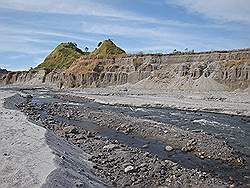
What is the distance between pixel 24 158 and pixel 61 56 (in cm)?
14691

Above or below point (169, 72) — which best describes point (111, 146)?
below

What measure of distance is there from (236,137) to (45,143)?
12.1 meters

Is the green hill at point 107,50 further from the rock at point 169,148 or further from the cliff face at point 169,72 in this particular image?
the rock at point 169,148

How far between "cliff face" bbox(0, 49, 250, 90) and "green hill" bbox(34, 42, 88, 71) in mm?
40852

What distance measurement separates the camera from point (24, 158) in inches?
483

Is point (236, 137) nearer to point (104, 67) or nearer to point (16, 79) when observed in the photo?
point (104, 67)

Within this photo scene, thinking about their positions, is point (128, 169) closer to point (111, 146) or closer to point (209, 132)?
point (111, 146)

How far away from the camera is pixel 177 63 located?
75562 mm

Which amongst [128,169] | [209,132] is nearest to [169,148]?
[128,169]

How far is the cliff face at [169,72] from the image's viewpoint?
2351 inches

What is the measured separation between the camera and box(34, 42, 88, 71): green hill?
150000 mm

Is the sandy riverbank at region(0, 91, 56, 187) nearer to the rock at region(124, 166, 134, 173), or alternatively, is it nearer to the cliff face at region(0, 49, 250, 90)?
the rock at region(124, 166, 134, 173)

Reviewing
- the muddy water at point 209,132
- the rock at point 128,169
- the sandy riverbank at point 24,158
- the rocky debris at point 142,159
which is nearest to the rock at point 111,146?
the rocky debris at point 142,159

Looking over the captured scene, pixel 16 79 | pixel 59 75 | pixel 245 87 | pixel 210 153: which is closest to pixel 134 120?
pixel 210 153
